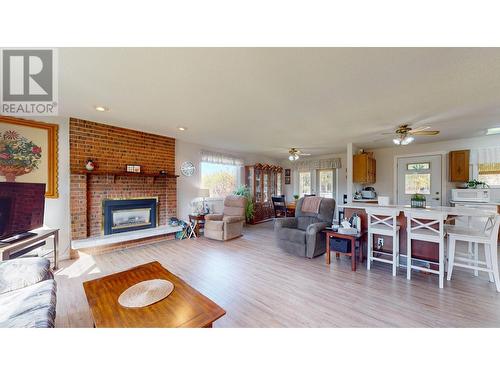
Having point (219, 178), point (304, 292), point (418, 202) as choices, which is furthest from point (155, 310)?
point (219, 178)

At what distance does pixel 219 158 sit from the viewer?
17.8 feet

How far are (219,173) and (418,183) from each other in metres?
5.38

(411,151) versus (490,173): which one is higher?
(411,151)

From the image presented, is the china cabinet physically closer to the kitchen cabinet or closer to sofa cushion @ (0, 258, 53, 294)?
the kitchen cabinet

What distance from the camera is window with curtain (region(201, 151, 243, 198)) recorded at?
5.20 m

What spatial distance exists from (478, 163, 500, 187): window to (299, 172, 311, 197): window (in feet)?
13.3

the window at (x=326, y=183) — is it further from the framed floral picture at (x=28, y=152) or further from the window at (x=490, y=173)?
the framed floral picture at (x=28, y=152)

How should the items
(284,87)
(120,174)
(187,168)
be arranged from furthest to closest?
(187,168), (120,174), (284,87)

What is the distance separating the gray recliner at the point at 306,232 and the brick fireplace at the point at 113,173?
264 centimetres

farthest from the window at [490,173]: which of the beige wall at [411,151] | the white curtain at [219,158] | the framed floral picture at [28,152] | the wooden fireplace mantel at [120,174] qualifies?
the framed floral picture at [28,152]

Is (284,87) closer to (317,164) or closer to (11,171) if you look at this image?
(11,171)

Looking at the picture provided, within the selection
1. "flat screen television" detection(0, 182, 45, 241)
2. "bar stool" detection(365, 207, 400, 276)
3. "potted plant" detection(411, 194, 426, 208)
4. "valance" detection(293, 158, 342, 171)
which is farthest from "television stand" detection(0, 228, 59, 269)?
"valance" detection(293, 158, 342, 171)

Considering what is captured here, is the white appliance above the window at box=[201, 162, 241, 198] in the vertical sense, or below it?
below
